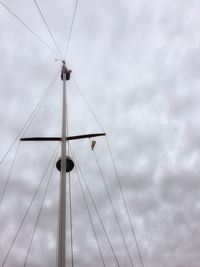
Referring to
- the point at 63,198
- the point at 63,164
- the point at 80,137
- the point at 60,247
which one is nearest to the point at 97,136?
the point at 80,137

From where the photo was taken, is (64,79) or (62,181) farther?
(64,79)

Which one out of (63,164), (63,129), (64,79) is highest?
(64,79)

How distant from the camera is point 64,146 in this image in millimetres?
16422

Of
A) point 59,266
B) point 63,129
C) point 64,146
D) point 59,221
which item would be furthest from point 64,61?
point 59,266

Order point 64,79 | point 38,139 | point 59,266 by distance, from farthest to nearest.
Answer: point 64,79 < point 38,139 < point 59,266

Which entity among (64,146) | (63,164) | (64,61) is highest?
(64,61)

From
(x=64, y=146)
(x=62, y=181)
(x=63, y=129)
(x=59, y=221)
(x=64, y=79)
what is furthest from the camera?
(x=64, y=79)

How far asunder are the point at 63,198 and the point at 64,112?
18.2 ft

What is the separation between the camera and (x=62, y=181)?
15.0 metres

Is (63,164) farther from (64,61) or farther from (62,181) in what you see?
(64,61)

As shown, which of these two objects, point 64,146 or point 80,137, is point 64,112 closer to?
point 80,137

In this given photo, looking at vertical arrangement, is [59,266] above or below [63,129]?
below

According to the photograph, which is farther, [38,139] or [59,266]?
[38,139]

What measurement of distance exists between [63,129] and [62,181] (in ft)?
11.2
